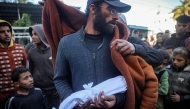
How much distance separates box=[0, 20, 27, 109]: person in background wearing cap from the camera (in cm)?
290

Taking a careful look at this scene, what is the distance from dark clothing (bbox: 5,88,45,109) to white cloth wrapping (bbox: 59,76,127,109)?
1583mm

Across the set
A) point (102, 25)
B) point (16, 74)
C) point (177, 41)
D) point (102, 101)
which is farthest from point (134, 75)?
point (177, 41)

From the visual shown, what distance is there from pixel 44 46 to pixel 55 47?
1.87 metres

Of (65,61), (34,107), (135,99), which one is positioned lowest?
(34,107)

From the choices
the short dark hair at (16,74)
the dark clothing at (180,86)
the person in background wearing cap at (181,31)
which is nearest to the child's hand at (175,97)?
the dark clothing at (180,86)

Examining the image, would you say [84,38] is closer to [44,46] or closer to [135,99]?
[135,99]

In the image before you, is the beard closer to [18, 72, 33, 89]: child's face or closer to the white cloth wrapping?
the white cloth wrapping

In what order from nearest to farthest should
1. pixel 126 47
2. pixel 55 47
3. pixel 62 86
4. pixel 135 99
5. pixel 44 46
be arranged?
1. pixel 126 47
2. pixel 135 99
3. pixel 62 86
4. pixel 55 47
5. pixel 44 46

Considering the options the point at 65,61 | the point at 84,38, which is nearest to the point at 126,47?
the point at 84,38

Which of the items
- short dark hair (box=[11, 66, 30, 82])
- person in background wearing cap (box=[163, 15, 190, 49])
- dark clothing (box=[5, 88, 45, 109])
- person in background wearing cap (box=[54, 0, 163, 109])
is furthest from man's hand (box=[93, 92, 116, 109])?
person in background wearing cap (box=[163, 15, 190, 49])

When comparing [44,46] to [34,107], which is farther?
[44,46]

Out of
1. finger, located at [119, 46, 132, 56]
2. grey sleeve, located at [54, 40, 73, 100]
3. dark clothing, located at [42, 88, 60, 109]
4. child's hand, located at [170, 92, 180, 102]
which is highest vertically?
finger, located at [119, 46, 132, 56]

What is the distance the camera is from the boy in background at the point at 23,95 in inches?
104

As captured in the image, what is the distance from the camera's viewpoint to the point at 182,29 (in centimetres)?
414
